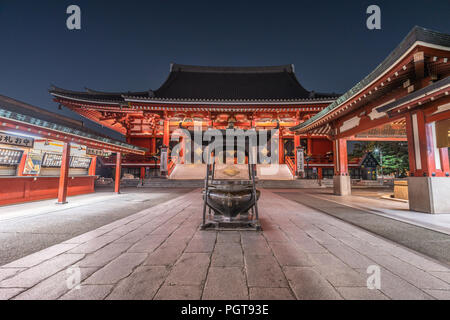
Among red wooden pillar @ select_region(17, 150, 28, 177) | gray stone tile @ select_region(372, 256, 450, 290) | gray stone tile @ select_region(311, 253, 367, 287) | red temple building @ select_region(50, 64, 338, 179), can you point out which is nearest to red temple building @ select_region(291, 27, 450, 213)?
gray stone tile @ select_region(372, 256, 450, 290)

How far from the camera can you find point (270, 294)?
1.46 metres

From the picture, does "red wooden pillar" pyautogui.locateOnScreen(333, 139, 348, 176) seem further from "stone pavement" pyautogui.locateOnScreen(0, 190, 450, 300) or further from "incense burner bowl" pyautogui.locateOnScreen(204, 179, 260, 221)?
"incense burner bowl" pyautogui.locateOnScreen(204, 179, 260, 221)

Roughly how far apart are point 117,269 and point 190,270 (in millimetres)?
755

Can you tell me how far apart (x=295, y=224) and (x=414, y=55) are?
15.4ft

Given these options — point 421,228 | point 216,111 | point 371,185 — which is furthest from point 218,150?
point 371,185

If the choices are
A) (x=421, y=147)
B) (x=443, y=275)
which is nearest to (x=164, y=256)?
(x=443, y=275)

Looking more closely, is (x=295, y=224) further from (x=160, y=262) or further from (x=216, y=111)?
(x=216, y=111)

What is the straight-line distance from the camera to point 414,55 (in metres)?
4.08

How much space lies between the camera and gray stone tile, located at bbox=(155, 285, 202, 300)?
1422 mm

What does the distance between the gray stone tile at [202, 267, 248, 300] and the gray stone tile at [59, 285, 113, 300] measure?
32.6 inches

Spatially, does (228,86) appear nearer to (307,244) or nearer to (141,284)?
(307,244)

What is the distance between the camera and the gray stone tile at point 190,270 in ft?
5.36

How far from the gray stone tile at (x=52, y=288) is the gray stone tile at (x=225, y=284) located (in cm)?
119

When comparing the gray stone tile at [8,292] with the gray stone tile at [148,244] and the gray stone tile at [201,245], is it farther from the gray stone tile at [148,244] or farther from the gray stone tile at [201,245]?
the gray stone tile at [201,245]
